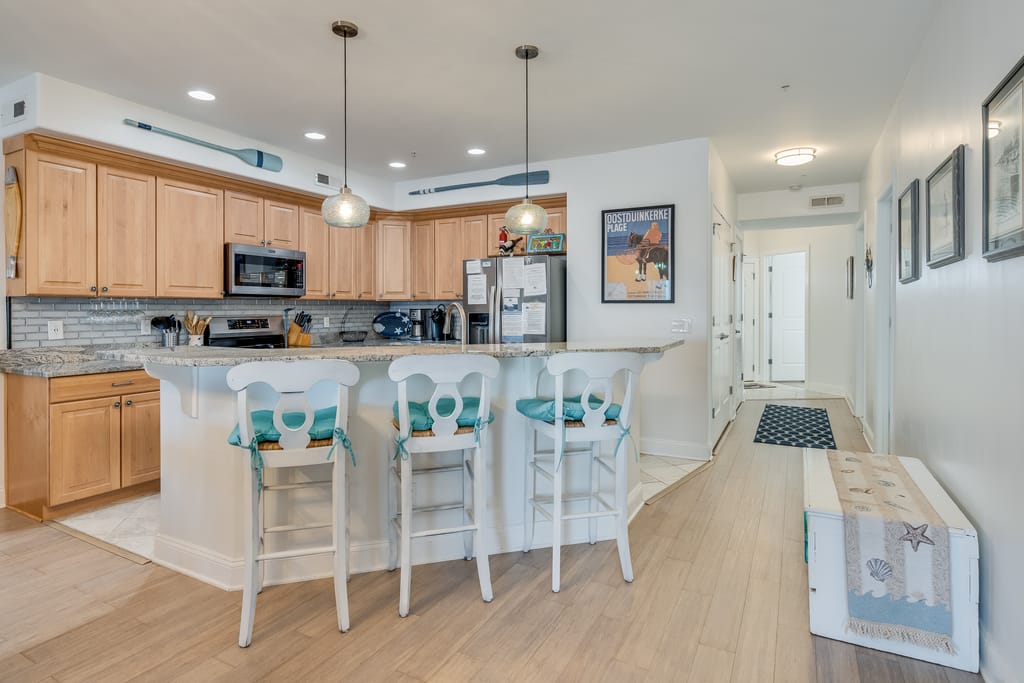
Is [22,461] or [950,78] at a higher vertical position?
[950,78]

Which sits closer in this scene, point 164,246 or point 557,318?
→ point 164,246

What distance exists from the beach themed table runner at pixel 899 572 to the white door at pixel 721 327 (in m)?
2.67

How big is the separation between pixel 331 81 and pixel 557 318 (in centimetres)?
258

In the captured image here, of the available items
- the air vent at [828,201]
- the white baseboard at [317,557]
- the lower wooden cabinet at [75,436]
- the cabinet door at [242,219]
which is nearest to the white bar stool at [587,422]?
the white baseboard at [317,557]

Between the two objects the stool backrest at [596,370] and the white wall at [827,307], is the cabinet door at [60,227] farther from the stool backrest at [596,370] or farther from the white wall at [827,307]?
the white wall at [827,307]

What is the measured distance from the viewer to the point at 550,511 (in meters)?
2.66

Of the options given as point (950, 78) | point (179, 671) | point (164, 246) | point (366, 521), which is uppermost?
point (950, 78)

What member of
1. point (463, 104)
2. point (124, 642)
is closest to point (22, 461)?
point (124, 642)

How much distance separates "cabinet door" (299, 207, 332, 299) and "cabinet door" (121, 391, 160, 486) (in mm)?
1683

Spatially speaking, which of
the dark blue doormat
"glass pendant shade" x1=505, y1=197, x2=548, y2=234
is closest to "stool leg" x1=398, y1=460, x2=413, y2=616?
"glass pendant shade" x1=505, y1=197, x2=548, y2=234

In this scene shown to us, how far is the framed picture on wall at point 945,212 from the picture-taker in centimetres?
212

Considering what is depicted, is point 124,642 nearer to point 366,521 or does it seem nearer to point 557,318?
point 366,521

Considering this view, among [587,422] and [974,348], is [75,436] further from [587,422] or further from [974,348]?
[974,348]

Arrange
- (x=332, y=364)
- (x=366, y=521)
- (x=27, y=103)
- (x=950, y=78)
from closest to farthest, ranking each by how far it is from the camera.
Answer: (x=332, y=364)
(x=950, y=78)
(x=366, y=521)
(x=27, y=103)
